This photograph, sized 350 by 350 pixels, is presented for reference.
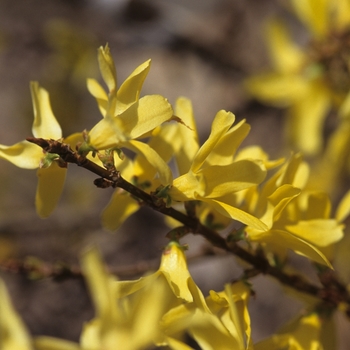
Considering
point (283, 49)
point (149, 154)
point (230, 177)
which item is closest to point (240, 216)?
point (230, 177)

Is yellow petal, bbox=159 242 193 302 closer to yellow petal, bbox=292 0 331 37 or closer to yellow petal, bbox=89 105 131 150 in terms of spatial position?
yellow petal, bbox=89 105 131 150

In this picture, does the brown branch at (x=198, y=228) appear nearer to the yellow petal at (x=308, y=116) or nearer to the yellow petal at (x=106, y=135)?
the yellow petal at (x=106, y=135)

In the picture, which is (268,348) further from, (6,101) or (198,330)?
(6,101)

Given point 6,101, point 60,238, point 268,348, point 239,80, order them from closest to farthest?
1. point 268,348
2. point 60,238
3. point 239,80
4. point 6,101

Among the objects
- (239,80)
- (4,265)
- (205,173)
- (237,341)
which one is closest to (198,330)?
(237,341)

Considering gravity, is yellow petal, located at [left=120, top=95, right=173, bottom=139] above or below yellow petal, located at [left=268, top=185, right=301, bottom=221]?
above

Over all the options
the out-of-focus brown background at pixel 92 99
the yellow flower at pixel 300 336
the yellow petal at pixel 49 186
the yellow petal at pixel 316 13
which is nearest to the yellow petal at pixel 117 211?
the yellow petal at pixel 49 186

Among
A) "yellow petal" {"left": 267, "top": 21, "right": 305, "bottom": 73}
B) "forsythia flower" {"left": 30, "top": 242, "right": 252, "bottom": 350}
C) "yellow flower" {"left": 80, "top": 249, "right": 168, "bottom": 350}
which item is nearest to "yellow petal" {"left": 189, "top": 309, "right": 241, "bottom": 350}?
"forsythia flower" {"left": 30, "top": 242, "right": 252, "bottom": 350}
